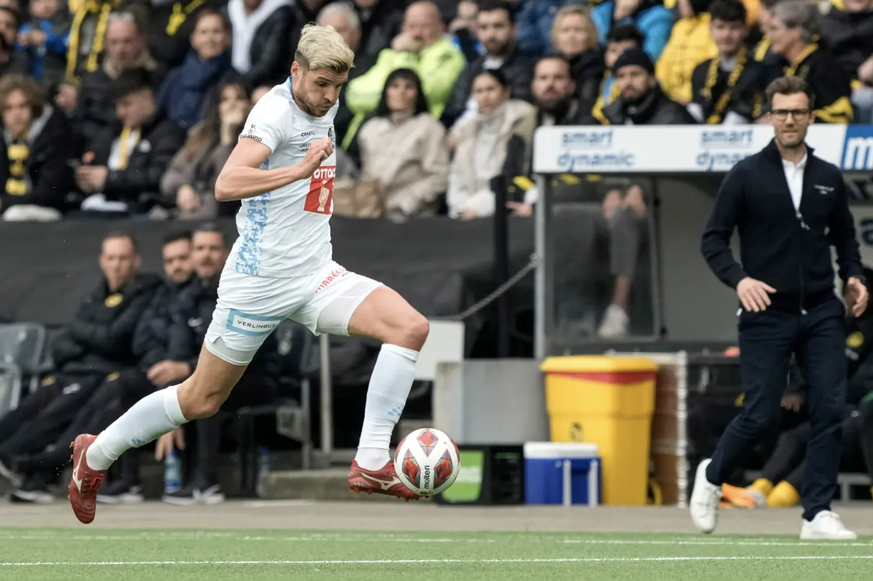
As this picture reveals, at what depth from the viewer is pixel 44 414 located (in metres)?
14.2

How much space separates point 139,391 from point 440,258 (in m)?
2.43

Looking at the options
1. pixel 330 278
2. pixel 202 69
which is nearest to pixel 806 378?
pixel 330 278

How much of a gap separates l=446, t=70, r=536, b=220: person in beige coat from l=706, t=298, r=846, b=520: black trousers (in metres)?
5.18

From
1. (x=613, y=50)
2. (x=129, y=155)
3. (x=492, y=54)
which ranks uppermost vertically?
(x=492, y=54)

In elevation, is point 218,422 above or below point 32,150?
below

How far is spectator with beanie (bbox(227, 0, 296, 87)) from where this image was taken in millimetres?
16766

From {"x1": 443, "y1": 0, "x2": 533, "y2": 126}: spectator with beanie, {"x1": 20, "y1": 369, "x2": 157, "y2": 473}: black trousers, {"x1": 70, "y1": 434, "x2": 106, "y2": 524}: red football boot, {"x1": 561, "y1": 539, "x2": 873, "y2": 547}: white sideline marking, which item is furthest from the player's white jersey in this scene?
{"x1": 443, "y1": 0, "x2": 533, "y2": 126}: spectator with beanie

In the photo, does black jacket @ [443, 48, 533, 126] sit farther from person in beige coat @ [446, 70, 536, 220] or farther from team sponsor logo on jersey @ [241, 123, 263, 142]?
team sponsor logo on jersey @ [241, 123, 263, 142]

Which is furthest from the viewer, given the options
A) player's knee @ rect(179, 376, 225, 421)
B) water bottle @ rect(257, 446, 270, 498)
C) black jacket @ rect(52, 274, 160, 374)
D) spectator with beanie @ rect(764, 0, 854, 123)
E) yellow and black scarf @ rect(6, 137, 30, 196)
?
yellow and black scarf @ rect(6, 137, 30, 196)

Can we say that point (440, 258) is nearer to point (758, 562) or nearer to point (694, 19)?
point (694, 19)

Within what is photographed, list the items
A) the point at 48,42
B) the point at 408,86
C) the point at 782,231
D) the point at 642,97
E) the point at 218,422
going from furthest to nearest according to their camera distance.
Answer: the point at 48,42
the point at 408,86
the point at 642,97
the point at 218,422
the point at 782,231

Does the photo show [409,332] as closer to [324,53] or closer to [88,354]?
[324,53]

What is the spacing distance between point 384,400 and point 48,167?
355 inches

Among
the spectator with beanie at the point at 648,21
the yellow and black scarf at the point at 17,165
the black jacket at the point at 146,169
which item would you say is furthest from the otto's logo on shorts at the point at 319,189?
the yellow and black scarf at the point at 17,165
